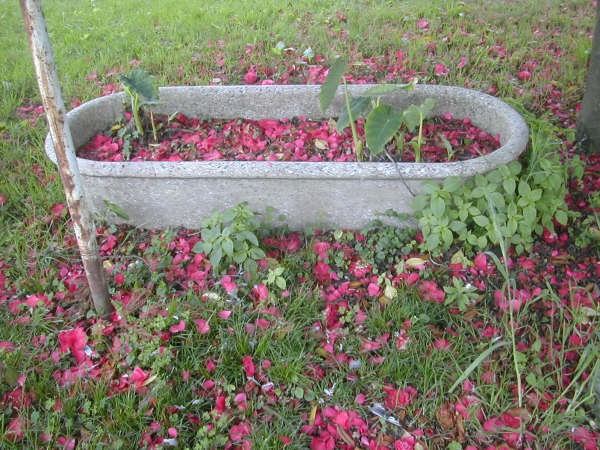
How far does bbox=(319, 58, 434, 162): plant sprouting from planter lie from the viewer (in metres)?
2.20

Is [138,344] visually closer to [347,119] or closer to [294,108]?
[347,119]

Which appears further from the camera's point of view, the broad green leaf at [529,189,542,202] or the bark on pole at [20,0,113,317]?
the broad green leaf at [529,189,542,202]

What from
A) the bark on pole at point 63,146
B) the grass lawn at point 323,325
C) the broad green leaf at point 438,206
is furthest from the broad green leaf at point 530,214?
the bark on pole at point 63,146

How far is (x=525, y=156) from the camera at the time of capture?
2.53m

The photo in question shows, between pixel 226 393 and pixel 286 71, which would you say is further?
pixel 286 71

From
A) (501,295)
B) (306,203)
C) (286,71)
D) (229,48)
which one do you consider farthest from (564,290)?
(229,48)

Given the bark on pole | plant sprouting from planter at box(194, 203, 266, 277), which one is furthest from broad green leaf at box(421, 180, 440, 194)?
the bark on pole

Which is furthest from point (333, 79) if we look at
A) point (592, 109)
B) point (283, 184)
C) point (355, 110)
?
point (592, 109)

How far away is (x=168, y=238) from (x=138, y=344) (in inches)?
23.3

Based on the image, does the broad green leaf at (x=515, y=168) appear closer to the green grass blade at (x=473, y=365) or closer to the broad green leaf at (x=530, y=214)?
the broad green leaf at (x=530, y=214)

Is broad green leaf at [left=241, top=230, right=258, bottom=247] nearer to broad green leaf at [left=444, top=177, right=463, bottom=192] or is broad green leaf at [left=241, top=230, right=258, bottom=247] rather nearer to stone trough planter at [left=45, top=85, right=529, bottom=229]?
stone trough planter at [left=45, top=85, right=529, bottom=229]

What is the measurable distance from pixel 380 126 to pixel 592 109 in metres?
1.25

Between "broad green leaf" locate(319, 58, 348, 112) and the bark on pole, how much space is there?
1140 millimetres

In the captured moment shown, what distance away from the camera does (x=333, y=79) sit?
2391mm
